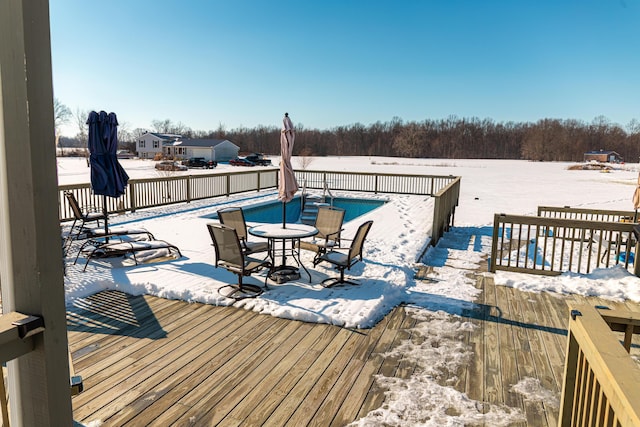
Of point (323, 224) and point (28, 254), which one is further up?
point (28, 254)

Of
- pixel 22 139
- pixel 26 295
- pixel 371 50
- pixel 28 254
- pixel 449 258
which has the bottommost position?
pixel 449 258

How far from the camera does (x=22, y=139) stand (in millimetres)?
1282

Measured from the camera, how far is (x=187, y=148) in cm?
5128

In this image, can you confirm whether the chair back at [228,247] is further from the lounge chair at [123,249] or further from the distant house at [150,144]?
the distant house at [150,144]

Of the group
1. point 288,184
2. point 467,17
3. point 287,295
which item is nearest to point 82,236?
point 288,184

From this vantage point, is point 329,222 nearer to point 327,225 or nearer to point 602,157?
point 327,225

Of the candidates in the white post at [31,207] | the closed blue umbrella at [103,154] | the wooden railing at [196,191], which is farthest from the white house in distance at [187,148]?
the white post at [31,207]

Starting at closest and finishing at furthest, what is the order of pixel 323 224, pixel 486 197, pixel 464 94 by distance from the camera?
pixel 323 224 < pixel 486 197 < pixel 464 94

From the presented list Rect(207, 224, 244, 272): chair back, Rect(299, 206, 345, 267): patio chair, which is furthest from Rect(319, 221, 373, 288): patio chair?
Rect(207, 224, 244, 272): chair back

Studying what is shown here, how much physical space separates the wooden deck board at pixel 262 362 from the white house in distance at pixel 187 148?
46.7 meters

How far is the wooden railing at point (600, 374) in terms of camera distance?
122 centimetres

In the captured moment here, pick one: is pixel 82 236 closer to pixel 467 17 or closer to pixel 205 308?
pixel 205 308

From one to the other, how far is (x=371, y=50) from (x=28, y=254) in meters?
33.9

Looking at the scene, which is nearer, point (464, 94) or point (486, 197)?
point (486, 197)
